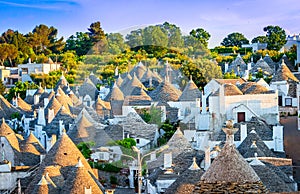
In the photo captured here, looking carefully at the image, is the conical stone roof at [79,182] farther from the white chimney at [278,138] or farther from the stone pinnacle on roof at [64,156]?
the white chimney at [278,138]

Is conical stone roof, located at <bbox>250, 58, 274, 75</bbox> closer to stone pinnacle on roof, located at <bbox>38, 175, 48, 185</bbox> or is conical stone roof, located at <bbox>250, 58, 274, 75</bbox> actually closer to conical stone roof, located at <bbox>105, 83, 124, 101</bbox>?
conical stone roof, located at <bbox>105, 83, 124, 101</bbox>

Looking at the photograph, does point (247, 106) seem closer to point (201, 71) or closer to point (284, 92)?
point (201, 71)

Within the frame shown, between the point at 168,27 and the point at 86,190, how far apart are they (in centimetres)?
498

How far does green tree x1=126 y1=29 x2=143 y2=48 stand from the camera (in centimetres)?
1667

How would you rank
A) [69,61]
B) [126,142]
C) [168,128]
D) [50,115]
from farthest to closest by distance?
[69,61] → [50,115] → [168,128] → [126,142]

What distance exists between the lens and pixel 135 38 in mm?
16859

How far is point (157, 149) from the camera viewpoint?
57.6 feet

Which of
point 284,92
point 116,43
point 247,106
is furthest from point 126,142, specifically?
point 284,92

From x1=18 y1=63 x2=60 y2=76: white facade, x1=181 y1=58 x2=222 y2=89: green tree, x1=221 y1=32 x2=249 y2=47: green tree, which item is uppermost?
x1=221 y1=32 x2=249 y2=47: green tree

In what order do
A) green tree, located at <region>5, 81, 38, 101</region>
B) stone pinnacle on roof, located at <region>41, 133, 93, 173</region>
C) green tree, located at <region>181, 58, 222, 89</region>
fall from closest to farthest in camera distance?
stone pinnacle on roof, located at <region>41, 133, 93, 173</region> < green tree, located at <region>181, 58, 222, 89</region> < green tree, located at <region>5, 81, 38, 101</region>

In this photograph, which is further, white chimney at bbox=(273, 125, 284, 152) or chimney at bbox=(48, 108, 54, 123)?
chimney at bbox=(48, 108, 54, 123)

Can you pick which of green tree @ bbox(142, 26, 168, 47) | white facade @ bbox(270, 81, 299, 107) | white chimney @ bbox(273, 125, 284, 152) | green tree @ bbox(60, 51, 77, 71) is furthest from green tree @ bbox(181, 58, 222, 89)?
green tree @ bbox(60, 51, 77, 71)

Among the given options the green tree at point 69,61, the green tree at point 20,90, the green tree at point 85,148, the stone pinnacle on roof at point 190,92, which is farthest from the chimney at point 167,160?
the green tree at point 69,61

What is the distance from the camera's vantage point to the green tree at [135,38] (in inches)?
656
